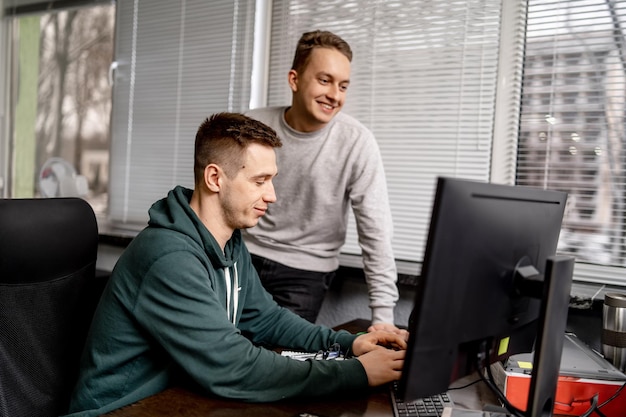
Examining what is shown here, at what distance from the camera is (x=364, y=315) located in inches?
92.1

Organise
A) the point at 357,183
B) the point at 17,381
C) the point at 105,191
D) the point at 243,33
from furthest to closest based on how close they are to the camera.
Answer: the point at 105,191, the point at 243,33, the point at 357,183, the point at 17,381

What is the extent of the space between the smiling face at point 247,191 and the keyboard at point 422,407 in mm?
539

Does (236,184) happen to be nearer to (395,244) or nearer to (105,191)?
(395,244)

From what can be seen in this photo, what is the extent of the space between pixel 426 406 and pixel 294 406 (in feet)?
0.84

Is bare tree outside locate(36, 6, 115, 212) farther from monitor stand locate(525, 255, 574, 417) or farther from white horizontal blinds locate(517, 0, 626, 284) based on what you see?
monitor stand locate(525, 255, 574, 417)

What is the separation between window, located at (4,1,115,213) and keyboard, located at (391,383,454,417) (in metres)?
2.53

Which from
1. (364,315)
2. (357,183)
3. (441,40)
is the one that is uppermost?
(441,40)

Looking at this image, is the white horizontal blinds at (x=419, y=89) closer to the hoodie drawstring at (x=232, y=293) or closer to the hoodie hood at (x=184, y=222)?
the hoodie drawstring at (x=232, y=293)

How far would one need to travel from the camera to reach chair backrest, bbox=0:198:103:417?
1296 mm

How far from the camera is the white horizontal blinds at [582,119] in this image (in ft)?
6.51

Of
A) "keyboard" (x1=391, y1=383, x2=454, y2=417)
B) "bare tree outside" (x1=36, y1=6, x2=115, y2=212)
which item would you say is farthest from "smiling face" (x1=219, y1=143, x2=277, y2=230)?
"bare tree outside" (x1=36, y1=6, x2=115, y2=212)

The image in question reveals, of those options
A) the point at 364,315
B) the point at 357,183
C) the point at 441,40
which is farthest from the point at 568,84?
the point at 364,315

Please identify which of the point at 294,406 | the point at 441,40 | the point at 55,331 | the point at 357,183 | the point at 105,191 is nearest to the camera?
the point at 294,406

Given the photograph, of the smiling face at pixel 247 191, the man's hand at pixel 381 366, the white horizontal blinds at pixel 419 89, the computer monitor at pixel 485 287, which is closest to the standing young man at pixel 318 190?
the white horizontal blinds at pixel 419 89
